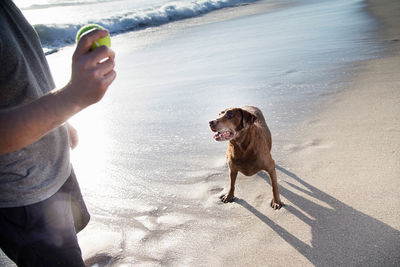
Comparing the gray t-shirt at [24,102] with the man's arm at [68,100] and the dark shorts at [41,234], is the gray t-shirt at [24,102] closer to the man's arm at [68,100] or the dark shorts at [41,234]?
the dark shorts at [41,234]

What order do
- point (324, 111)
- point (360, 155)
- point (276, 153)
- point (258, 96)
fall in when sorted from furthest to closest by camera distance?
1. point (258, 96)
2. point (324, 111)
3. point (276, 153)
4. point (360, 155)

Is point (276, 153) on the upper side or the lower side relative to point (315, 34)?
lower

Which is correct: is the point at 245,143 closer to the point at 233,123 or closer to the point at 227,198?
the point at 233,123

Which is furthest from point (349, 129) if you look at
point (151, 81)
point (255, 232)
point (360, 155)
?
point (151, 81)

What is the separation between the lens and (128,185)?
3701mm

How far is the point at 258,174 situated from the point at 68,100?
10.1ft

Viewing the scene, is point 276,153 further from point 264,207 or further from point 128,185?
point 128,185

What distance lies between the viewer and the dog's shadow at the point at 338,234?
2.41m

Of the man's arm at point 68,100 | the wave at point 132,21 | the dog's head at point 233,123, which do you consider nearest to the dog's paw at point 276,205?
the dog's head at point 233,123

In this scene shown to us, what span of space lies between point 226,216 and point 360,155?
1.77 meters

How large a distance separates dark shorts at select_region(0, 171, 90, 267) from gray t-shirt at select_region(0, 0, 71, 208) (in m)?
0.05

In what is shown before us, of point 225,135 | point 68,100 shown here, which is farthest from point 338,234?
point 68,100

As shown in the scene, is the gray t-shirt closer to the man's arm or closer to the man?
the man

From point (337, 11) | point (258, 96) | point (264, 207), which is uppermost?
point (337, 11)
